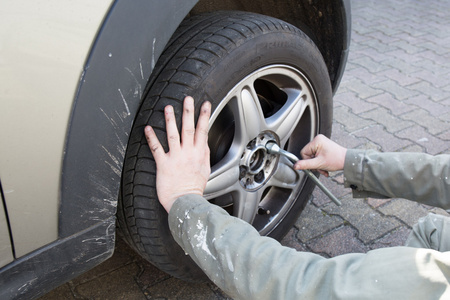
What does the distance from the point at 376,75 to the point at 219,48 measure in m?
2.32

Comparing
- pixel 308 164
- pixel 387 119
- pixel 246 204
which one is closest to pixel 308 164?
pixel 308 164

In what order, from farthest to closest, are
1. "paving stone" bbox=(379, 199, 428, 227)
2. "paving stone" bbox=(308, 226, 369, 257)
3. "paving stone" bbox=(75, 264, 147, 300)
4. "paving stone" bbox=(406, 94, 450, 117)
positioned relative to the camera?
"paving stone" bbox=(406, 94, 450, 117)
"paving stone" bbox=(379, 199, 428, 227)
"paving stone" bbox=(308, 226, 369, 257)
"paving stone" bbox=(75, 264, 147, 300)

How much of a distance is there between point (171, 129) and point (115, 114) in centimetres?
17

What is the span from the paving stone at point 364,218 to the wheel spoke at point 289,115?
603mm

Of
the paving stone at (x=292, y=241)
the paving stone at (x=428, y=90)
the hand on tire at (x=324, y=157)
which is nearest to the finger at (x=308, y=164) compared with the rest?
the hand on tire at (x=324, y=157)

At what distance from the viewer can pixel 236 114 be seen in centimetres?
143

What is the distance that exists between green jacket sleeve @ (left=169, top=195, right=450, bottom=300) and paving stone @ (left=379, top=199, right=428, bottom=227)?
3.73 ft

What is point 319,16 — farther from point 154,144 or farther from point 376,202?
point 154,144

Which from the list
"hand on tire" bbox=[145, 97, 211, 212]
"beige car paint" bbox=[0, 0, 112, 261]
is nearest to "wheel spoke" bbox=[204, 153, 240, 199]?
"hand on tire" bbox=[145, 97, 211, 212]

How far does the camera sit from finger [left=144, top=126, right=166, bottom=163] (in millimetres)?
1223

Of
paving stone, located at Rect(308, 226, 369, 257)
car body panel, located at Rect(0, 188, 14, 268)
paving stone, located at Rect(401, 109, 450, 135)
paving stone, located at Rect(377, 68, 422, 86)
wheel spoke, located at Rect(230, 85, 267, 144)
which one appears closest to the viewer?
car body panel, located at Rect(0, 188, 14, 268)

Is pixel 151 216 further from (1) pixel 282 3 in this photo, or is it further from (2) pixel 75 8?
(1) pixel 282 3

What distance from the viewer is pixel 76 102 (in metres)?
1.01

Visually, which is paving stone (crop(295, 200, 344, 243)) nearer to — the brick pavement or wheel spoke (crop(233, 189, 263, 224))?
the brick pavement
